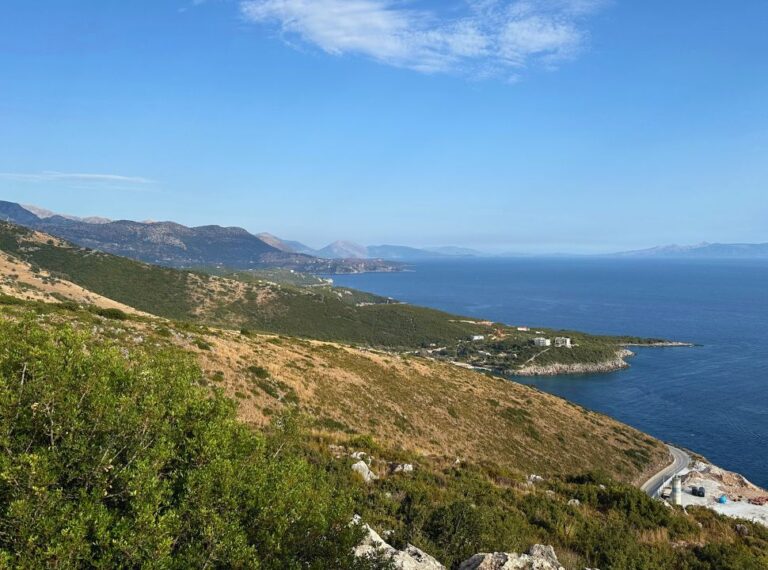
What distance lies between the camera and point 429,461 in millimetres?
26750

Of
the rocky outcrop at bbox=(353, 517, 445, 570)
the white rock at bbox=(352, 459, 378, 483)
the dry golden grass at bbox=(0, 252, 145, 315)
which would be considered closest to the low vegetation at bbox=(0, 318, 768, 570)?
the rocky outcrop at bbox=(353, 517, 445, 570)

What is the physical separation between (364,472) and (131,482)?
13.5 m

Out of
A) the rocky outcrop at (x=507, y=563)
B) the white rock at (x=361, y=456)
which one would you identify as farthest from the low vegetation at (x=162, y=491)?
the white rock at (x=361, y=456)

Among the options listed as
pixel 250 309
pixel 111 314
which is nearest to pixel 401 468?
pixel 111 314

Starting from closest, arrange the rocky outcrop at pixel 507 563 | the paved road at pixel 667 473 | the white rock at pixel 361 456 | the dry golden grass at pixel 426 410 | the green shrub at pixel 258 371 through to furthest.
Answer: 1. the rocky outcrop at pixel 507 563
2. the white rock at pixel 361 456
3. the dry golden grass at pixel 426 410
4. the green shrub at pixel 258 371
5. the paved road at pixel 667 473

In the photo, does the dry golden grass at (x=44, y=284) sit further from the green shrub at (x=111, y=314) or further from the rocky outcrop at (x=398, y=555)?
the rocky outcrop at (x=398, y=555)

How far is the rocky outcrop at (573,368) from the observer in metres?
148

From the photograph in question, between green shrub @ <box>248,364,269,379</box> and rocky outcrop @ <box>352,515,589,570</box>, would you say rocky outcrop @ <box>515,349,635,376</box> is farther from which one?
rocky outcrop @ <box>352,515,589,570</box>

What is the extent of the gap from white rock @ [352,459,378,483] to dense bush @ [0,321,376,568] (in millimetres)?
9473

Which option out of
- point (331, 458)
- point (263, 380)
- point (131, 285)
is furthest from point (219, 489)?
point (131, 285)

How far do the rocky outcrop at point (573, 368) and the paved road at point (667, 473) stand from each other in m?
86.2

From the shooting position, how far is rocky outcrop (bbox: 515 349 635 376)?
14812cm

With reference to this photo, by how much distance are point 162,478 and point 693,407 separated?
12078 centimetres

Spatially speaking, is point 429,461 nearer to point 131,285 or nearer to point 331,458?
point 331,458
